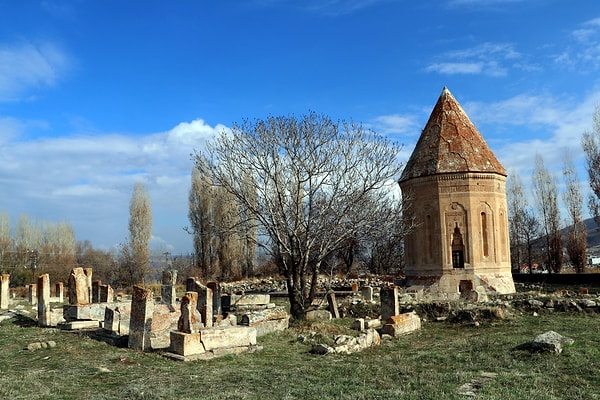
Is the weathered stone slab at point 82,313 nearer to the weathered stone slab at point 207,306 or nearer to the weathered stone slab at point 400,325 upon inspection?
the weathered stone slab at point 207,306

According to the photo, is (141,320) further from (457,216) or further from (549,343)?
(457,216)

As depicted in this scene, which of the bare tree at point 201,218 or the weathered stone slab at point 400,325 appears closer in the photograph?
the weathered stone slab at point 400,325

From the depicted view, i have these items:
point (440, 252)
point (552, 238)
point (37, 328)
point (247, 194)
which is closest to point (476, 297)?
point (440, 252)

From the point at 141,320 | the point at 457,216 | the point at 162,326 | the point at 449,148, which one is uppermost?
the point at 449,148

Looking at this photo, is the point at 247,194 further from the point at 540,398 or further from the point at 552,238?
the point at 552,238

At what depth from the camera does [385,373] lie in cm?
820

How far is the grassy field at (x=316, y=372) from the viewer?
702 centimetres

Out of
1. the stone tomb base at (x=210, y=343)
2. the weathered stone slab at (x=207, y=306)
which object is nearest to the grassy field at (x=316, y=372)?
the stone tomb base at (x=210, y=343)

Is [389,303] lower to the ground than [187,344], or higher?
higher

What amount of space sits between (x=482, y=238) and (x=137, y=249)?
28499mm

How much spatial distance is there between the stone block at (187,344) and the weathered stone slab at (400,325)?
499 centimetres

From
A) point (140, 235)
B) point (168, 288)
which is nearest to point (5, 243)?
point (140, 235)

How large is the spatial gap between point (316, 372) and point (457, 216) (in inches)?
585

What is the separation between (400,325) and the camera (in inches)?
515
